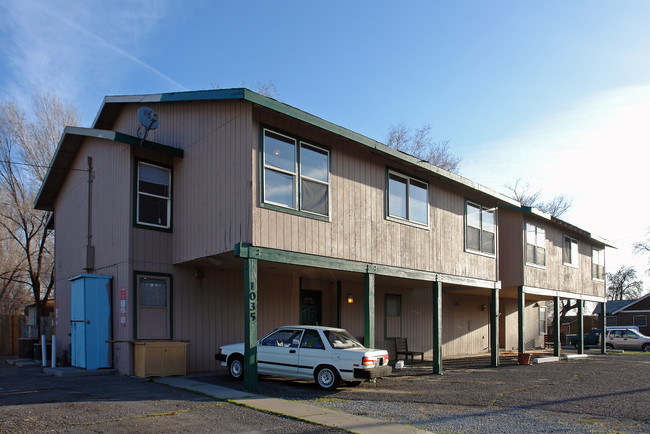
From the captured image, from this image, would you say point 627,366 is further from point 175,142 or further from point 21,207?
point 21,207

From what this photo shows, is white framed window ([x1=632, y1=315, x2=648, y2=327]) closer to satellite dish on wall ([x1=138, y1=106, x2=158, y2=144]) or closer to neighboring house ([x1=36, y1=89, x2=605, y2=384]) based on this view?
neighboring house ([x1=36, y1=89, x2=605, y2=384])

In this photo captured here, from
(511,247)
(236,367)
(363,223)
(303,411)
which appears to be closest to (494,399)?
(303,411)

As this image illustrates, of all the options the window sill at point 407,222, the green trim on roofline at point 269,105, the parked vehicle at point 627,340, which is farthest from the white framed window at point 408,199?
the parked vehicle at point 627,340

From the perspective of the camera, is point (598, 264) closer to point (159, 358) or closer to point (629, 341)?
point (629, 341)

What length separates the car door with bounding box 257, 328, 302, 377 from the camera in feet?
39.7

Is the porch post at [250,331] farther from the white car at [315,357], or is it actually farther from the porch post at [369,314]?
the porch post at [369,314]

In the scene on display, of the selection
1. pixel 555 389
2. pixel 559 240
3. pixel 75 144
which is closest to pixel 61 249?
pixel 75 144

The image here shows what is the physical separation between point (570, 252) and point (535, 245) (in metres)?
4.71

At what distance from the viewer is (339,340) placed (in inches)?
477

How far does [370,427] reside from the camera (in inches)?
321

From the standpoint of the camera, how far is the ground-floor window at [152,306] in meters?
13.6

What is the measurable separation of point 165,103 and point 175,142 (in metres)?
1.20

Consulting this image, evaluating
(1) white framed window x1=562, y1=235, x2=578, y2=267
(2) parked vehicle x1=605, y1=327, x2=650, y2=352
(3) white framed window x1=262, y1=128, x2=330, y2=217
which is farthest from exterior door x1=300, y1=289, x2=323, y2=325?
(2) parked vehicle x1=605, y1=327, x2=650, y2=352

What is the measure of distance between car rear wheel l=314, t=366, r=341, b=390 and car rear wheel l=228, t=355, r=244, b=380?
6.03 feet
